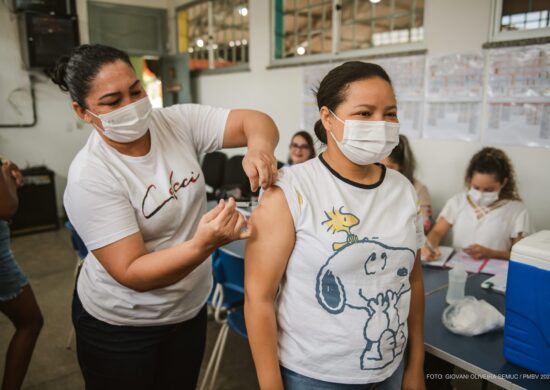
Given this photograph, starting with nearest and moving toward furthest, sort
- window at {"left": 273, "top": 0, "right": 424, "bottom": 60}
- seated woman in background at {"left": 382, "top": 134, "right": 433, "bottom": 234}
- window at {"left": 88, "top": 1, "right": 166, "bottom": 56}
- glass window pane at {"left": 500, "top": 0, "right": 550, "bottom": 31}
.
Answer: seated woman in background at {"left": 382, "top": 134, "right": 433, "bottom": 234} → glass window pane at {"left": 500, "top": 0, "right": 550, "bottom": 31} → window at {"left": 273, "top": 0, "right": 424, "bottom": 60} → window at {"left": 88, "top": 1, "right": 166, "bottom": 56}

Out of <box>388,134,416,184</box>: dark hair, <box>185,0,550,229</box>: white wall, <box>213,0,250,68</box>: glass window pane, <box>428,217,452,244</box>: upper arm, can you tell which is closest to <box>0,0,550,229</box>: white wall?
<box>185,0,550,229</box>: white wall

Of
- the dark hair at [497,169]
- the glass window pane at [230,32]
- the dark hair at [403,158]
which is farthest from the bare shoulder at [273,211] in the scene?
the glass window pane at [230,32]

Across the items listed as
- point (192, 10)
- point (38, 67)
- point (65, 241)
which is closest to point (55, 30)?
point (38, 67)

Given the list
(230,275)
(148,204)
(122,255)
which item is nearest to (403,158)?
(230,275)

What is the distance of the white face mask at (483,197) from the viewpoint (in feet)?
7.46

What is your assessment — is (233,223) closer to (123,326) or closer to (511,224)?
(123,326)

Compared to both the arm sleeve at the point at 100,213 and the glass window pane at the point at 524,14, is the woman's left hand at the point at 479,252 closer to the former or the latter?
the glass window pane at the point at 524,14

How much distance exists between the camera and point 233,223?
35.1 inches

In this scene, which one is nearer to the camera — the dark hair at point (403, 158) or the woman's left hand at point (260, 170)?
the woman's left hand at point (260, 170)

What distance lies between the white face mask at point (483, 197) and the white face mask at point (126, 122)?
189cm

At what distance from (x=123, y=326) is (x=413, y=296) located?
0.84 meters

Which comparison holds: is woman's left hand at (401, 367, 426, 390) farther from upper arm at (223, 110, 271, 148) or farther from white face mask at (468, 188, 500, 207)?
white face mask at (468, 188, 500, 207)

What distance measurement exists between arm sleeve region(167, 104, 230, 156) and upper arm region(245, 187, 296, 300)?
444mm

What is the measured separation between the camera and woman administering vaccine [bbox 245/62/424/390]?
0.96m
